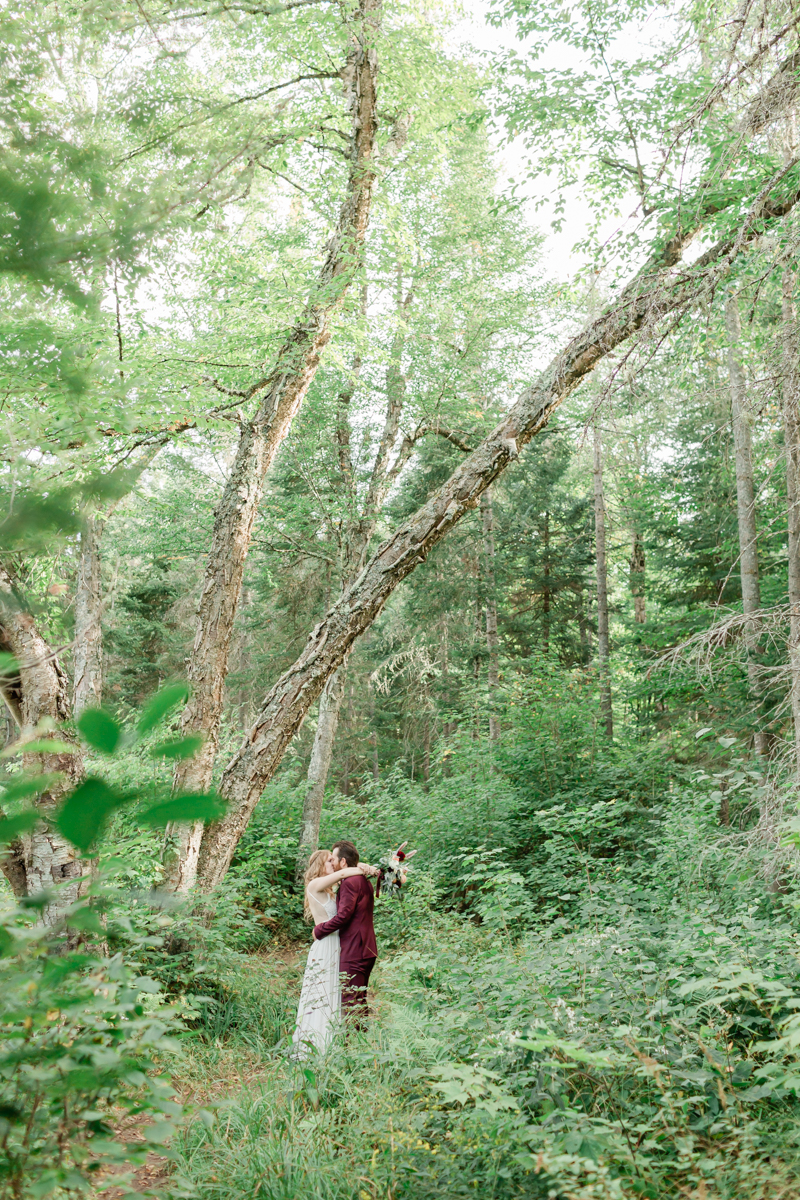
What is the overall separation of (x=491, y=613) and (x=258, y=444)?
826 centimetres

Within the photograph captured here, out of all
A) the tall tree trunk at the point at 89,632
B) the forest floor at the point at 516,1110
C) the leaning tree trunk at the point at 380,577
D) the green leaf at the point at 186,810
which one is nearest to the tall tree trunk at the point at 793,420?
the leaning tree trunk at the point at 380,577

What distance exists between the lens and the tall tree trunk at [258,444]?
5586 millimetres

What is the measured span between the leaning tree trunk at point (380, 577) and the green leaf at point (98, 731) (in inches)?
197

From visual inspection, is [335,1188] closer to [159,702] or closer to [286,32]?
[159,702]

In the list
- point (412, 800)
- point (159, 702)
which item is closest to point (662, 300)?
point (159, 702)

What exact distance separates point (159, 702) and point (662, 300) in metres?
4.78

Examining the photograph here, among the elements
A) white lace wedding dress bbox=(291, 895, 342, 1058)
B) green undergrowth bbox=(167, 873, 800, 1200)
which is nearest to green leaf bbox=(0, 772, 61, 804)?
green undergrowth bbox=(167, 873, 800, 1200)

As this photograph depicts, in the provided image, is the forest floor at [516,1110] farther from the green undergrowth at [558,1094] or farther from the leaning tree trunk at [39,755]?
the leaning tree trunk at [39,755]

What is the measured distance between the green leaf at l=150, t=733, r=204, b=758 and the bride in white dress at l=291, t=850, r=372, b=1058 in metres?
4.08

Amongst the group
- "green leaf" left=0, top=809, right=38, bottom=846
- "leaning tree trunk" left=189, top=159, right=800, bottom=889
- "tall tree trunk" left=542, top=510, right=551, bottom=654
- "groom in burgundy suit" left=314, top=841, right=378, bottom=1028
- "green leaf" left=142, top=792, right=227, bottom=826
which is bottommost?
"groom in burgundy suit" left=314, top=841, right=378, bottom=1028

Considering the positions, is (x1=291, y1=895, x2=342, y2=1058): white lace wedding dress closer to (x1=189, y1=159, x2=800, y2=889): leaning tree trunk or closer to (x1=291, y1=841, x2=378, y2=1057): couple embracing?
(x1=291, y1=841, x2=378, y2=1057): couple embracing

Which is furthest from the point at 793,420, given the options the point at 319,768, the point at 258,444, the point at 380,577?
the point at 319,768

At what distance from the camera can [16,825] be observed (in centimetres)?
86

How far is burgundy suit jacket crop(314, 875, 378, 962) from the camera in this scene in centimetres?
500
